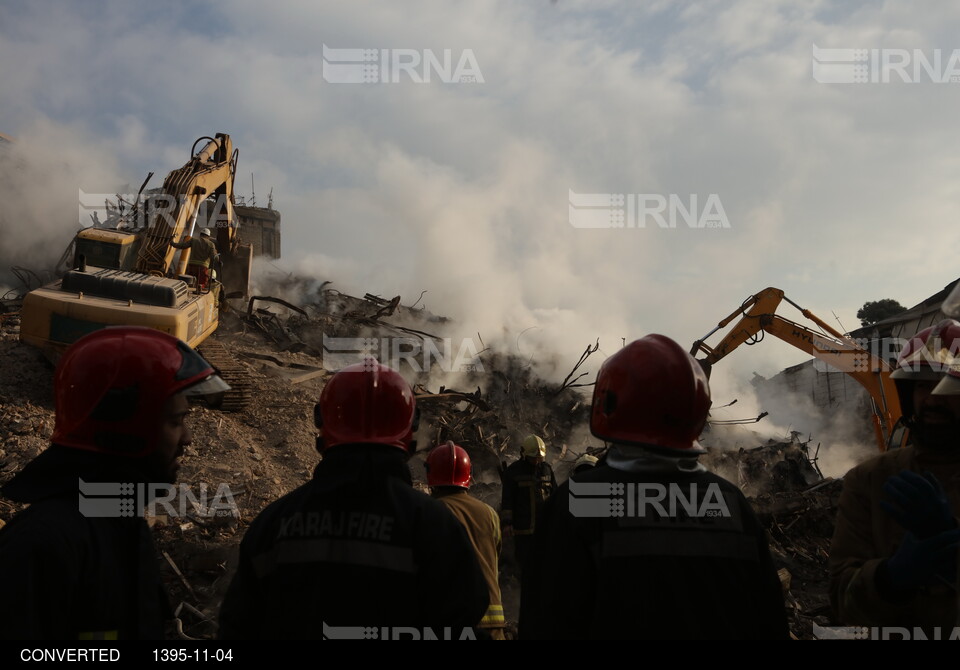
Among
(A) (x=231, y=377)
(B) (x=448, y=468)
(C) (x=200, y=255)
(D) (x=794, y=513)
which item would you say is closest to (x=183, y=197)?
(C) (x=200, y=255)

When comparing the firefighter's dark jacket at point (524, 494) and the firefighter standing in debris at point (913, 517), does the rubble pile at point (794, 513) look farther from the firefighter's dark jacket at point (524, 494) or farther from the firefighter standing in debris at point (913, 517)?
the firefighter standing in debris at point (913, 517)

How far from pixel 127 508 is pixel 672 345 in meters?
1.78

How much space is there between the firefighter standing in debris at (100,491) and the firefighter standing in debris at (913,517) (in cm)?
224

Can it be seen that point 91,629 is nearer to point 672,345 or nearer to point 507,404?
point 672,345

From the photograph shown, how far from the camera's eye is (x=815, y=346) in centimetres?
1303

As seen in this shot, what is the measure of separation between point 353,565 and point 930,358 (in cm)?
239

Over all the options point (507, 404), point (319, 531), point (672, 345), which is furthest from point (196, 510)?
point (507, 404)

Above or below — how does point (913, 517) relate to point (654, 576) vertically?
above

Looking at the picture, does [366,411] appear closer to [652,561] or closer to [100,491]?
[100,491]

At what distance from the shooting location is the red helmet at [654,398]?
2336 mm

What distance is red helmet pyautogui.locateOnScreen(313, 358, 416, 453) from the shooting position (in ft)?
8.32

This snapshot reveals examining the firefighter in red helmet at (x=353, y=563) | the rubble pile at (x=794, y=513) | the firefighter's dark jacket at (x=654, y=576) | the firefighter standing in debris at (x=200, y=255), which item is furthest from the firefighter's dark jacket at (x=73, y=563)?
the firefighter standing in debris at (x=200, y=255)

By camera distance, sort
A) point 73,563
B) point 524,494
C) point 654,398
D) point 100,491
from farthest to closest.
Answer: point 524,494 < point 654,398 < point 100,491 < point 73,563

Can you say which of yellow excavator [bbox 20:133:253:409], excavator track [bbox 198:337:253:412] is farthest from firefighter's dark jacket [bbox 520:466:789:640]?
excavator track [bbox 198:337:253:412]
